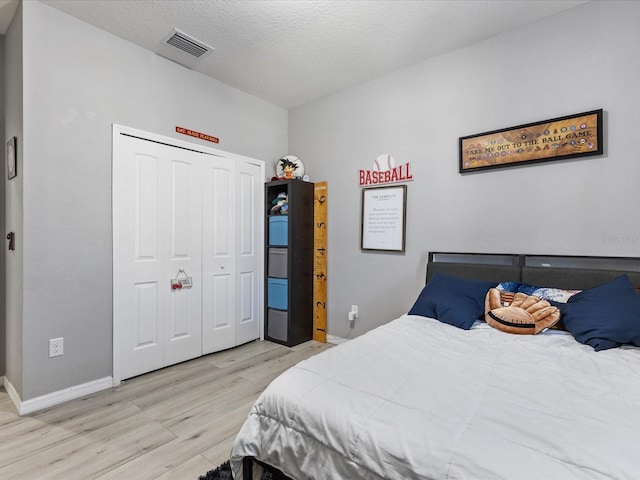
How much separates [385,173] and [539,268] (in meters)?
1.50

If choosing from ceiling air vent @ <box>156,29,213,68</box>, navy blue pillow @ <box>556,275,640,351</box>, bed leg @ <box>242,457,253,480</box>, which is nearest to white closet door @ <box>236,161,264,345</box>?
ceiling air vent @ <box>156,29,213,68</box>

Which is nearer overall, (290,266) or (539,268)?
(539,268)

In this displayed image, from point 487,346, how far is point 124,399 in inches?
94.9

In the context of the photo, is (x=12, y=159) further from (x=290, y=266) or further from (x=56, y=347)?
(x=290, y=266)

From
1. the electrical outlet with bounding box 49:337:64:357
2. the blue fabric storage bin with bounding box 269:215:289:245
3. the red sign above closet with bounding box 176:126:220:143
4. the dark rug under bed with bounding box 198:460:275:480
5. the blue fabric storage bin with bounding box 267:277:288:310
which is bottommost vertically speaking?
the dark rug under bed with bounding box 198:460:275:480

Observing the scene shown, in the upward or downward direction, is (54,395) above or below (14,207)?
below

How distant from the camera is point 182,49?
2664 mm

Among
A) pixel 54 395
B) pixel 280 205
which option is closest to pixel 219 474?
pixel 54 395

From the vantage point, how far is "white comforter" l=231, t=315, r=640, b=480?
2.61ft

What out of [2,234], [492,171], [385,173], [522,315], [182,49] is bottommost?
[522,315]

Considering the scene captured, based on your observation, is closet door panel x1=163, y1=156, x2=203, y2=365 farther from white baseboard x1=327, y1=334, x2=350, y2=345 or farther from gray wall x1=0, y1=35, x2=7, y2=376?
white baseboard x1=327, y1=334, x2=350, y2=345

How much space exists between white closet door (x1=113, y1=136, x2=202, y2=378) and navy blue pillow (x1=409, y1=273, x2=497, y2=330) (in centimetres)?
202

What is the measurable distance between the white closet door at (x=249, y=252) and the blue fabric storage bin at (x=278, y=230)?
0.14 metres

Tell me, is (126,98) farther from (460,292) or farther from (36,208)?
(460,292)
